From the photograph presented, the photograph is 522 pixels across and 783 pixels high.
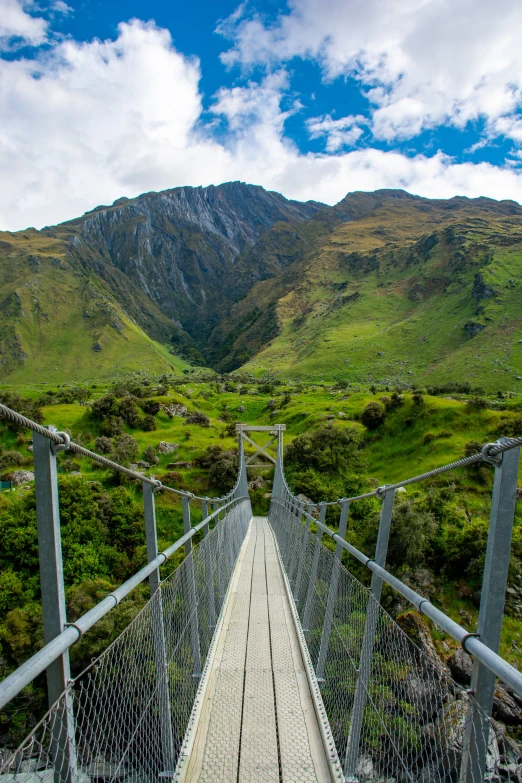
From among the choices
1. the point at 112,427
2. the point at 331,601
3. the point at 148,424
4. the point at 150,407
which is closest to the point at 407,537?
the point at 331,601

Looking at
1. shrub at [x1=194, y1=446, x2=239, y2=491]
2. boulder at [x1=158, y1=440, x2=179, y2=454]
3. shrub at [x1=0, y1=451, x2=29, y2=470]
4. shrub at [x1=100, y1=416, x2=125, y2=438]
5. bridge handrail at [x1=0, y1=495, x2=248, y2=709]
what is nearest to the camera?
bridge handrail at [x1=0, y1=495, x2=248, y2=709]

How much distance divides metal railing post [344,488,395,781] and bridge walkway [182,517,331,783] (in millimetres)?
204

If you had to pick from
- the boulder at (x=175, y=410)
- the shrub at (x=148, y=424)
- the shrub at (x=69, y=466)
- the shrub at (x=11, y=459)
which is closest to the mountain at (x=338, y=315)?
the boulder at (x=175, y=410)

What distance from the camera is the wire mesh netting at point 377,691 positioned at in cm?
175

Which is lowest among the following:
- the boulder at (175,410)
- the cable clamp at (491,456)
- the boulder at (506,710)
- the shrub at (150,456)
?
the boulder at (506,710)

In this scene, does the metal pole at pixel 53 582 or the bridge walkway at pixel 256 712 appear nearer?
the metal pole at pixel 53 582

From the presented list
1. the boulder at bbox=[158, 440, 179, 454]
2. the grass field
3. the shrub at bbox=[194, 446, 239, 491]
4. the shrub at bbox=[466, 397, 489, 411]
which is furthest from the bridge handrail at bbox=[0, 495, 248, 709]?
the shrub at bbox=[466, 397, 489, 411]

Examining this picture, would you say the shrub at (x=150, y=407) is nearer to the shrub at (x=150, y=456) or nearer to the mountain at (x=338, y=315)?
the shrub at (x=150, y=456)

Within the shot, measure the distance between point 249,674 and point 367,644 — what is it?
A: 171cm

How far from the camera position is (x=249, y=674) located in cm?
411

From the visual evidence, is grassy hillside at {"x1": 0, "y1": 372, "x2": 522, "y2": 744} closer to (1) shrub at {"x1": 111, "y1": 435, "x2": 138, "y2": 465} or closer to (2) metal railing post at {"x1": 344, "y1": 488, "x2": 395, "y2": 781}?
(1) shrub at {"x1": 111, "y1": 435, "x2": 138, "y2": 465}

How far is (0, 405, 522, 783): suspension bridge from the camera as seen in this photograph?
154 cm

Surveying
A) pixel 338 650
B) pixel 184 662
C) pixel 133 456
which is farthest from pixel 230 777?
pixel 133 456

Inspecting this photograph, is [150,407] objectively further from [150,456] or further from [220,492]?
[220,492]
